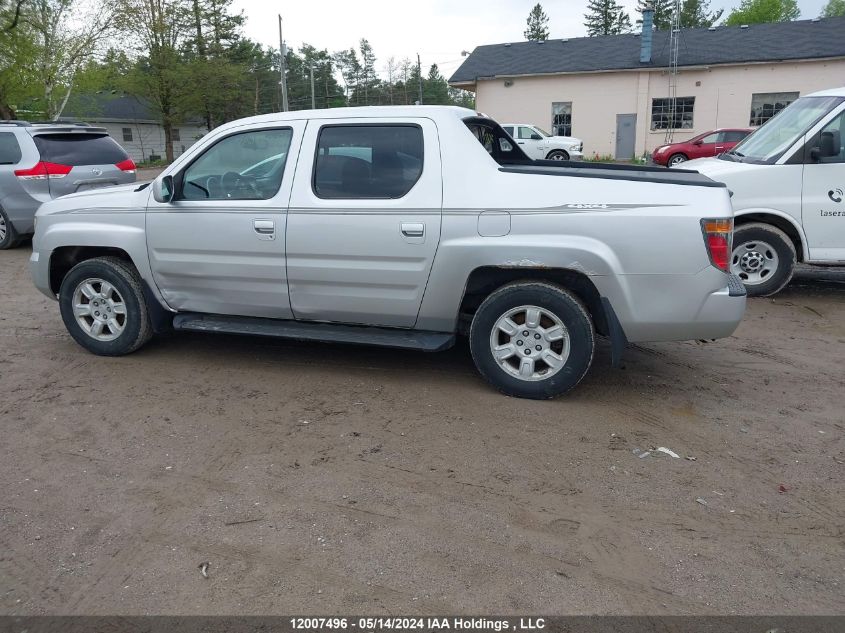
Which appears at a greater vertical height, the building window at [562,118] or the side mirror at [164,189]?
the building window at [562,118]

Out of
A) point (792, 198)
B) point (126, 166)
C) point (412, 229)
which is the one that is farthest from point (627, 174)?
point (126, 166)

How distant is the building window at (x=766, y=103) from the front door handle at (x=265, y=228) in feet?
97.9

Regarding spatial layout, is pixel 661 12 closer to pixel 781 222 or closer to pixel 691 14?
pixel 691 14

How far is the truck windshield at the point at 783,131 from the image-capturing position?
7.29m

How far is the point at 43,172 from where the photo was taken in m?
10.2

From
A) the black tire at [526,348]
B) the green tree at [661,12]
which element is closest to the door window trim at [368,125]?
the black tire at [526,348]

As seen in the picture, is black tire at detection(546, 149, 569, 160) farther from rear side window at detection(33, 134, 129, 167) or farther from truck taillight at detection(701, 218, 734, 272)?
truck taillight at detection(701, 218, 734, 272)

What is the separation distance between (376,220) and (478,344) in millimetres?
1087

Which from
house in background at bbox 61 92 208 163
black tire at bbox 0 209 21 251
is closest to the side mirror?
black tire at bbox 0 209 21 251

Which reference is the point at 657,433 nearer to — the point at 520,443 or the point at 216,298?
the point at 520,443

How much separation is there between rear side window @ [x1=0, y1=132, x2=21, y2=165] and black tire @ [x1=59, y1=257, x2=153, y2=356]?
19.4 feet

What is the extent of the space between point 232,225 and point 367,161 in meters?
1.09

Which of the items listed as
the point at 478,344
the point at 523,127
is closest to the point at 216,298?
the point at 478,344

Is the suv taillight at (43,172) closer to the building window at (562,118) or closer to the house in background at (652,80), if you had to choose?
the house in background at (652,80)
